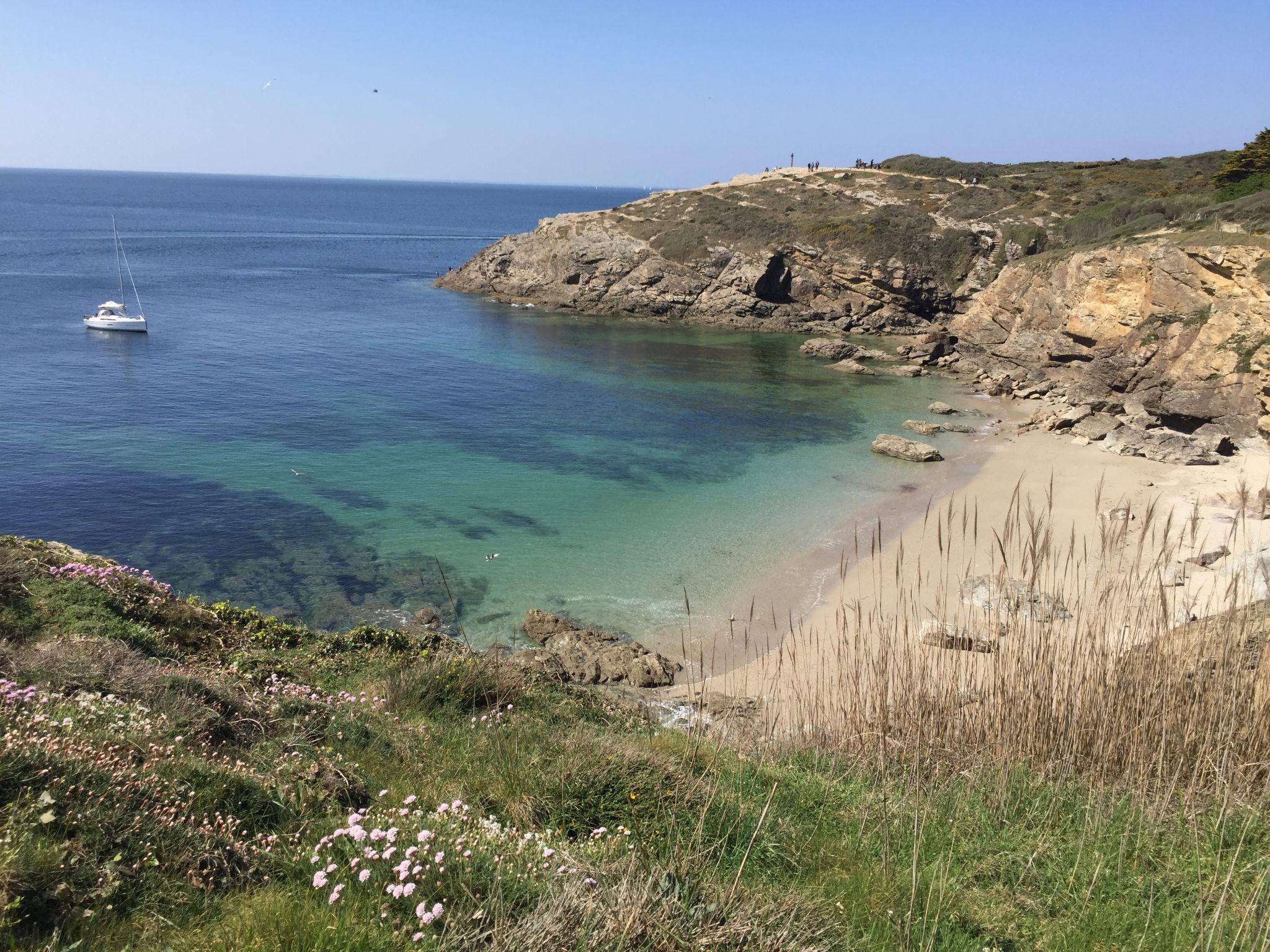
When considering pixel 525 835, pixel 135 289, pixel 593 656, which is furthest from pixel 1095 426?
pixel 135 289

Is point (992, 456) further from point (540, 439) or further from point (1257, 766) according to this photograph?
point (1257, 766)

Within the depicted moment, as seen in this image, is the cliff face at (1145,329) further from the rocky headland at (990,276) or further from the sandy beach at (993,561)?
the sandy beach at (993,561)

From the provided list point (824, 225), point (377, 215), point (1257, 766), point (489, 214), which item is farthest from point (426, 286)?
point (489, 214)

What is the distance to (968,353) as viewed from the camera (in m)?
49.1

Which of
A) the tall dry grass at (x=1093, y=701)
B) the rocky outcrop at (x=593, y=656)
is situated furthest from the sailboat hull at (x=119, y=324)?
the tall dry grass at (x=1093, y=701)

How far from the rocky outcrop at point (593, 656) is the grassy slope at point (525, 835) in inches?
314

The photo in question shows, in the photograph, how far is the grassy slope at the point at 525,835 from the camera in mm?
3619

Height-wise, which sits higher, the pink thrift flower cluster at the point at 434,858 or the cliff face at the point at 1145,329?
the cliff face at the point at 1145,329

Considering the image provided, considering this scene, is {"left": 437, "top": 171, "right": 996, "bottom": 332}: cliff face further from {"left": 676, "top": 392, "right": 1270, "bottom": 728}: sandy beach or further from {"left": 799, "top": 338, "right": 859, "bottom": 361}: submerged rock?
{"left": 676, "top": 392, "right": 1270, "bottom": 728}: sandy beach

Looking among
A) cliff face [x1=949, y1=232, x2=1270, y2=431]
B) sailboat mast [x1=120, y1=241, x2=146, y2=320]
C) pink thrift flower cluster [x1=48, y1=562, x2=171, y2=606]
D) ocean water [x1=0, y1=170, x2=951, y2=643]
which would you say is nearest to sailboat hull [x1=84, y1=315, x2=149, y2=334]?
ocean water [x1=0, y1=170, x2=951, y2=643]

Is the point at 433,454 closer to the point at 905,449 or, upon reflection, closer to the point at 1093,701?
the point at 905,449

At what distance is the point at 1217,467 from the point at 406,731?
31.4 meters

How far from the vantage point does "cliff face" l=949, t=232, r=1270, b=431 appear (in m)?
31.4

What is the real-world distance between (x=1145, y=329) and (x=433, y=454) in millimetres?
32250
